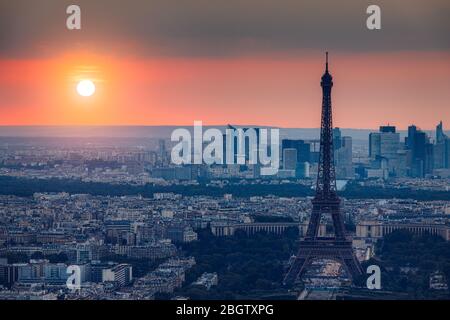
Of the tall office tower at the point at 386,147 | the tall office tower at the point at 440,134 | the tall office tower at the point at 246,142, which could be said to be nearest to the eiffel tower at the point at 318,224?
the tall office tower at the point at 246,142

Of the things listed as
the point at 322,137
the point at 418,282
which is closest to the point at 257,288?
the point at 418,282

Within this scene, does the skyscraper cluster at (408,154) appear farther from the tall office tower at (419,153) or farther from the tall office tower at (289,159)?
the tall office tower at (289,159)

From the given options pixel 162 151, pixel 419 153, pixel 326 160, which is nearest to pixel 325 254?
pixel 326 160

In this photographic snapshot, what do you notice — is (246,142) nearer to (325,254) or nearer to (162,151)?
(325,254)

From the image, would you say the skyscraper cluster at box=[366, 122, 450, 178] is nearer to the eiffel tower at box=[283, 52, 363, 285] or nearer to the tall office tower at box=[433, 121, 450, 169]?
the tall office tower at box=[433, 121, 450, 169]
